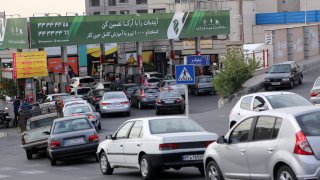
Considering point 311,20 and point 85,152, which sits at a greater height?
point 311,20

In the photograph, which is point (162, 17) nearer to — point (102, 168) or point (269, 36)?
point (269, 36)

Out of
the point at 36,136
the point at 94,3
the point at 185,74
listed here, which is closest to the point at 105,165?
the point at 185,74

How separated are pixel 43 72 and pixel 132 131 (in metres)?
33.0

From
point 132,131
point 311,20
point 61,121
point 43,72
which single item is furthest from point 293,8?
point 132,131

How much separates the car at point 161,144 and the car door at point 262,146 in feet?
12.2

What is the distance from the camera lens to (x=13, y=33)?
171 feet

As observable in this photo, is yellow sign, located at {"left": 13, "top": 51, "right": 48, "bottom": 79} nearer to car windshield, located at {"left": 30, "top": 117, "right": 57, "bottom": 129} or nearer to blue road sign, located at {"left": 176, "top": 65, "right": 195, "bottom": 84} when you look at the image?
car windshield, located at {"left": 30, "top": 117, "right": 57, "bottom": 129}

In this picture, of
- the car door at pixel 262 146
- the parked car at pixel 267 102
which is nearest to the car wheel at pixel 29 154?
the parked car at pixel 267 102

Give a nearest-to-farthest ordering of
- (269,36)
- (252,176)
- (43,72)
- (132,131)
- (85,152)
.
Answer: (252,176) < (132,131) < (85,152) < (43,72) < (269,36)

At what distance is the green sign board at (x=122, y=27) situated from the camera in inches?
2042

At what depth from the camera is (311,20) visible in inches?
2977

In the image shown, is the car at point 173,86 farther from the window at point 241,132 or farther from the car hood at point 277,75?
the window at point 241,132

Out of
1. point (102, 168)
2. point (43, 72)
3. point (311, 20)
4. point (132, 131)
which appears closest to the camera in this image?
point (132, 131)

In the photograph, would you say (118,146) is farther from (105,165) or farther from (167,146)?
(167,146)
